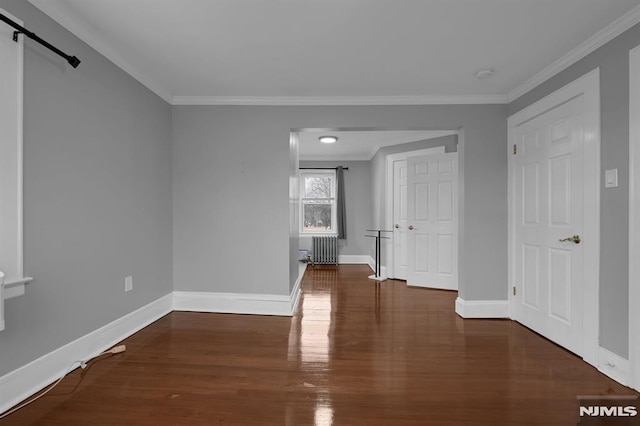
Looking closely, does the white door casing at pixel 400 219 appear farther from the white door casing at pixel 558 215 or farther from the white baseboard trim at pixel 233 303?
the white baseboard trim at pixel 233 303

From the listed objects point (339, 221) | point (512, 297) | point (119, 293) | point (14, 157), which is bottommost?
point (512, 297)

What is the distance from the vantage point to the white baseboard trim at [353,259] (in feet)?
22.1

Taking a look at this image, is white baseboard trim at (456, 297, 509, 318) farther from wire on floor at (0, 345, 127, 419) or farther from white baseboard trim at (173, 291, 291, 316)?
wire on floor at (0, 345, 127, 419)

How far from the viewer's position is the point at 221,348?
2461mm

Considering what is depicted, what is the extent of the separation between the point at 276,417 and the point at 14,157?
2.10 metres

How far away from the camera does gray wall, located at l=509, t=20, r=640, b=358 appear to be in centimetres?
198

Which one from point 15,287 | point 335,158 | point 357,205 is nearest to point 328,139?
point 335,158

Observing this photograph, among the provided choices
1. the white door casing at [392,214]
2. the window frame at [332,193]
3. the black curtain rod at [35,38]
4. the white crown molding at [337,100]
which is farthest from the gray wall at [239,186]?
the window frame at [332,193]

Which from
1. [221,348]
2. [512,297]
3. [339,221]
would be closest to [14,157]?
[221,348]

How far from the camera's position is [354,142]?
5.47 m

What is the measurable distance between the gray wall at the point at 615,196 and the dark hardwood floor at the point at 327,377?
1.35 ft

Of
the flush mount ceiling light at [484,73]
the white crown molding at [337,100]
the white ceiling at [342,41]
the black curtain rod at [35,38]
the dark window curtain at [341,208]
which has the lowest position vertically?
the dark window curtain at [341,208]

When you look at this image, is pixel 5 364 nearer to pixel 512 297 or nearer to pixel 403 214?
pixel 512 297

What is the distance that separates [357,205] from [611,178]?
4.86m
